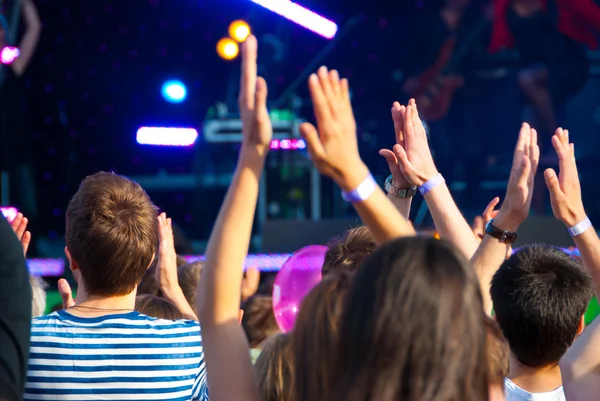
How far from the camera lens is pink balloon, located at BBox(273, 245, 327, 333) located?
2.08m

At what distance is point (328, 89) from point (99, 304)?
77 centimetres

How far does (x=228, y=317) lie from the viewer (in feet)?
4.14

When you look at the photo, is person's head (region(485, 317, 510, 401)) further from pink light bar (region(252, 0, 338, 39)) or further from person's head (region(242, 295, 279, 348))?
pink light bar (region(252, 0, 338, 39))

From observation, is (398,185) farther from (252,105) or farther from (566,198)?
(252,105)

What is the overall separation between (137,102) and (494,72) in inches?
124

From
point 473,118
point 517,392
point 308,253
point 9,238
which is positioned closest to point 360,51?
point 473,118

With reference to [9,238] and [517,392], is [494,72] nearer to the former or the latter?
[517,392]

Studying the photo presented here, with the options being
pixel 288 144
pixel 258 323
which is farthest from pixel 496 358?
pixel 288 144

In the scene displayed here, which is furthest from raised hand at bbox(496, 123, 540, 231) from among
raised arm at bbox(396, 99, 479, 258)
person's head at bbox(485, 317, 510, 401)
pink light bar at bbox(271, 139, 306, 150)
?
pink light bar at bbox(271, 139, 306, 150)

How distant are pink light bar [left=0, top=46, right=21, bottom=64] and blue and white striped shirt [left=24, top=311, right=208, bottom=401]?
5585 mm

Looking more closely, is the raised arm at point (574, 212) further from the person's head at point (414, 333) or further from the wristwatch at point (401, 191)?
the person's head at point (414, 333)

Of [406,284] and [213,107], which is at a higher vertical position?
[213,107]

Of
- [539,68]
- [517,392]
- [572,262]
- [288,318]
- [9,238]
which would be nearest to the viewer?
[9,238]

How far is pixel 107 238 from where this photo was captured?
5.63ft
